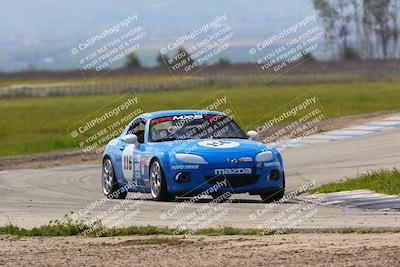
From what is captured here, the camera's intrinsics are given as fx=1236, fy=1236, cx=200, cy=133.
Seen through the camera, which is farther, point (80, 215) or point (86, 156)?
point (86, 156)

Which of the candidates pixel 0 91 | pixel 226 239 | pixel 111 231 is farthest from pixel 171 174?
pixel 0 91

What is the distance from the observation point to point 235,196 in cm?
1852

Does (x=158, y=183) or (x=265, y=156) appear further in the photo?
(x=158, y=183)

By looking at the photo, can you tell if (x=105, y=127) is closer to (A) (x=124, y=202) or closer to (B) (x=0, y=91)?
(A) (x=124, y=202)

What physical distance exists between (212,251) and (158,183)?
6.04 m

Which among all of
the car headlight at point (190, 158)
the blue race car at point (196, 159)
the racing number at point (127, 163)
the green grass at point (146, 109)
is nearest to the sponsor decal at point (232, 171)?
the blue race car at point (196, 159)

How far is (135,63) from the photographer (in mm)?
138500

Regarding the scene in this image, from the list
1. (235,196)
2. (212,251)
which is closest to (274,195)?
(235,196)

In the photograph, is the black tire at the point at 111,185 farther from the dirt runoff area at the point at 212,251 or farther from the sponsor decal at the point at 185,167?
the dirt runoff area at the point at 212,251

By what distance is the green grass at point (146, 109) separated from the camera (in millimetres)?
38094

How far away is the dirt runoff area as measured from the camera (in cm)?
1011

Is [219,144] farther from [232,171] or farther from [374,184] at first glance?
[374,184]

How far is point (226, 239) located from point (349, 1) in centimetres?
12468

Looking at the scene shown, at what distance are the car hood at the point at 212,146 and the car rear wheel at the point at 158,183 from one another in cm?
30
